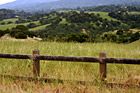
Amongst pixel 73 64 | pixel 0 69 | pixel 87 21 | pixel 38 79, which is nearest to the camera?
pixel 38 79

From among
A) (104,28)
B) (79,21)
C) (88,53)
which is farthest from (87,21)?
(88,53)

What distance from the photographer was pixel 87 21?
131 metres

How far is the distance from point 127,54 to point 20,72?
17.3ft

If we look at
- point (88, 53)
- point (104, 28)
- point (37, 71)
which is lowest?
point (104, 28)

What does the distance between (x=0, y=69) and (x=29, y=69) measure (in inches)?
39.4

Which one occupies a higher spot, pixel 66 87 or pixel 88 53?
pixel 66 87

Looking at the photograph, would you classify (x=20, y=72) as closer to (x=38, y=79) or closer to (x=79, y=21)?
(x=38, y=79)

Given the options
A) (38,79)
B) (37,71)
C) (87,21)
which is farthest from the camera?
(87,21)

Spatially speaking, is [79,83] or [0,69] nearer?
[79,83]

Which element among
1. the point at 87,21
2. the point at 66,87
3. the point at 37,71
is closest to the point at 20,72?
the point at 37,71

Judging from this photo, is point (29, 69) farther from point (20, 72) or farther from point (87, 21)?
point (87, 21)

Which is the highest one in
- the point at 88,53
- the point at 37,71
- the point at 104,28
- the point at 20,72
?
the point at 37,71

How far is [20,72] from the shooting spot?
6.68 m

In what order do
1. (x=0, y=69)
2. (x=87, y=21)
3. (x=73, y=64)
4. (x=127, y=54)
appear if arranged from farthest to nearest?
1. (x=87, y=21)
2. (x=127, y=54)
3. (x=73, y=64)
4. (x=0, y=69)
